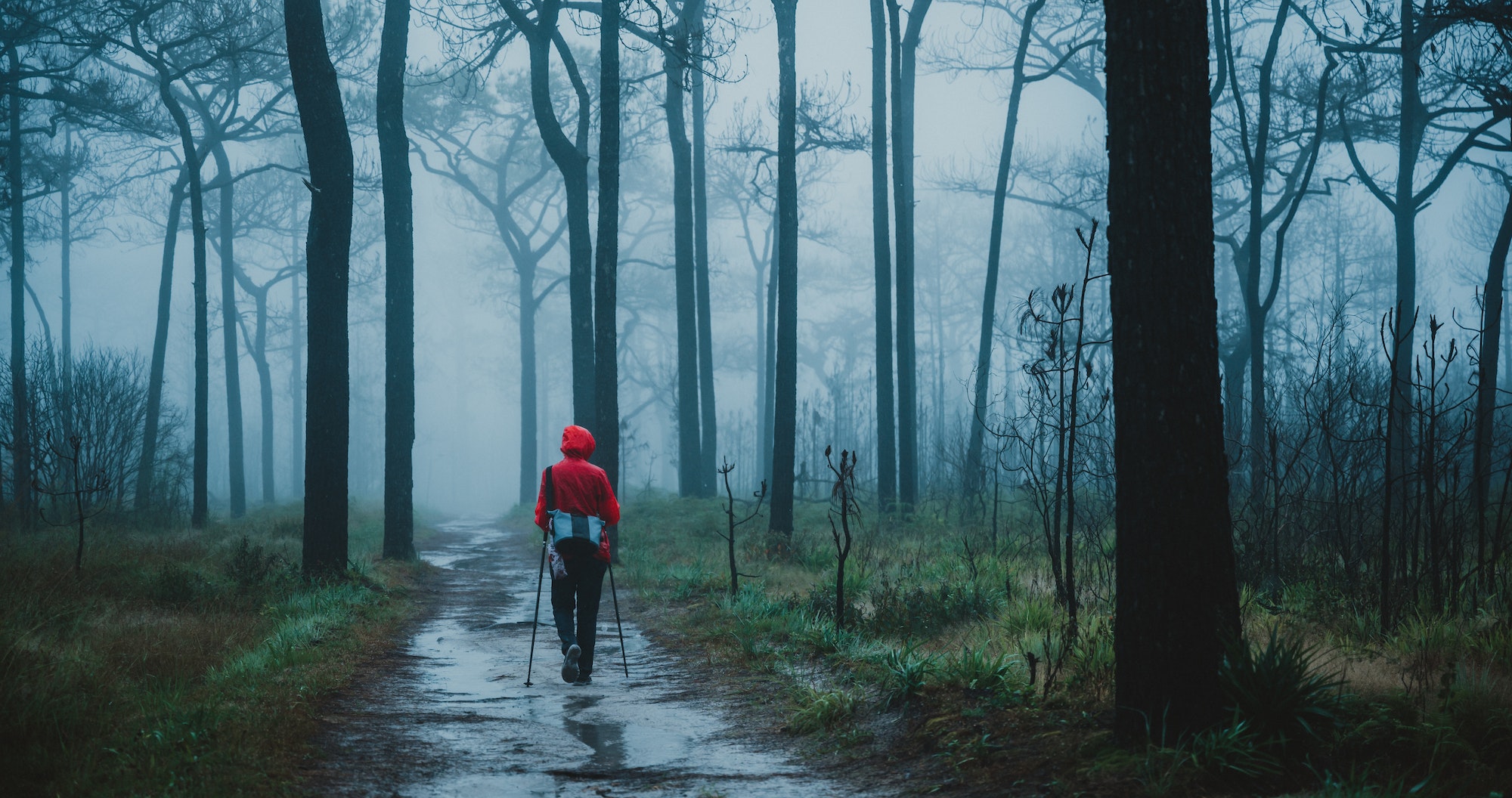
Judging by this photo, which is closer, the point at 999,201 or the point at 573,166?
the point at 573,166

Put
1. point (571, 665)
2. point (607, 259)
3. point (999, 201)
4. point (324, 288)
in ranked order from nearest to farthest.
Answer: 1. point (571, 665)
2. point (324, 288)
3. point (607, 259)
4. point (999, 201)

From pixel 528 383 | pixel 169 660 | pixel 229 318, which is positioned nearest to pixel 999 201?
pixel 169 660

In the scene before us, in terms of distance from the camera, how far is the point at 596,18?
1673 centimetres

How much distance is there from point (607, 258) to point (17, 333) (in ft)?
57.8

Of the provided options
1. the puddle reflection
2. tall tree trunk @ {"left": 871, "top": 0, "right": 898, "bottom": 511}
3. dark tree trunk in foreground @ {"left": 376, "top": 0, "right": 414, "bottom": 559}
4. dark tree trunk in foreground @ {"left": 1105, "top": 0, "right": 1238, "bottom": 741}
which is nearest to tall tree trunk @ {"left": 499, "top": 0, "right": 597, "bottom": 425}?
dark tree trunk in foreground @ {"left": 376, "top": 0, "right": 414, "bottom": 559}

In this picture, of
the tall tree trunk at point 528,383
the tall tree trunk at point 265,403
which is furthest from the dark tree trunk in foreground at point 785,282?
the tall tree trunk at point 265,403

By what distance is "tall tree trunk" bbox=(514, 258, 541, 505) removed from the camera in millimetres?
31469

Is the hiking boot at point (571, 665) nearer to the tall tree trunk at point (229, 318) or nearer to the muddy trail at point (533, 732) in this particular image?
the muddy trail at point (533, 732)

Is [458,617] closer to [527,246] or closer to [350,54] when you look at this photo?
[350,54]

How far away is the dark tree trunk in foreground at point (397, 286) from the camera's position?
13844mm

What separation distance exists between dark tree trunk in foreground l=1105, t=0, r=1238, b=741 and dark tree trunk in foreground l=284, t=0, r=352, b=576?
9.39m

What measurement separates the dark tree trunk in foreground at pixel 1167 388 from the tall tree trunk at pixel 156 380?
18291mm

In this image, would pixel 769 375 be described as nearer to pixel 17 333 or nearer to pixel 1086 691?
pixel 17 333

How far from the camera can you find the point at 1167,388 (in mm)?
3922
